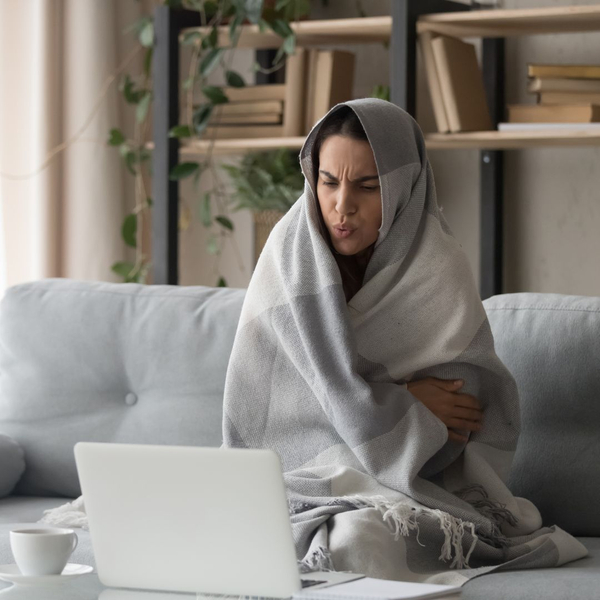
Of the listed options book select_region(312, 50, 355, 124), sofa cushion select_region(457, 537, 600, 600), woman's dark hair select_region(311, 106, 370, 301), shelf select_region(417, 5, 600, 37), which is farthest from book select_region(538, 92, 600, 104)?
sofa cushion select_region(457, 537, 600, 600)

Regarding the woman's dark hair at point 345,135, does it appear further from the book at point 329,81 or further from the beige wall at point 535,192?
the beige wall at point 535,192

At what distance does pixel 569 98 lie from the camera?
258 centimetres

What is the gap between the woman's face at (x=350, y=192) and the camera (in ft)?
5.74

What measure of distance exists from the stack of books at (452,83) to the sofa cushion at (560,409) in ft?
2.80

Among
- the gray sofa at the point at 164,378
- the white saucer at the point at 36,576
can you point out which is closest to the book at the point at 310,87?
the gray sofa at the point at 164,378

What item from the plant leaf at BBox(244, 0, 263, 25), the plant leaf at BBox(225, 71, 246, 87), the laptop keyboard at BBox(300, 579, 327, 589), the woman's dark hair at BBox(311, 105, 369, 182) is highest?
the plant leaf at BBox(244, 0, 263, 25)

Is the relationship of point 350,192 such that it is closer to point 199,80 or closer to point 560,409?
point 560,409

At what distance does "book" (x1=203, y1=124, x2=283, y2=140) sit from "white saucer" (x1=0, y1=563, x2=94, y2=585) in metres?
1.73

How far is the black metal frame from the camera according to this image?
260cm

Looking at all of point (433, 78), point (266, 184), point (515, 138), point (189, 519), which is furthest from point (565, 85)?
point (189, 519)

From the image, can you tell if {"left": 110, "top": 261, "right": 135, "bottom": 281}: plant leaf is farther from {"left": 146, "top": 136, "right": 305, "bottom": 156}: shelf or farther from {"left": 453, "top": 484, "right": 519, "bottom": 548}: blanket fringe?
{"left": 453, "top": 484, "right": 519, "bottom": 548}: blanket fringe

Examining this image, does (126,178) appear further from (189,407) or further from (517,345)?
(517,345)

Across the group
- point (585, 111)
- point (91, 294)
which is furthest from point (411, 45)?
point (91, 294)

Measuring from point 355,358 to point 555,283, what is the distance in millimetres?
1434
